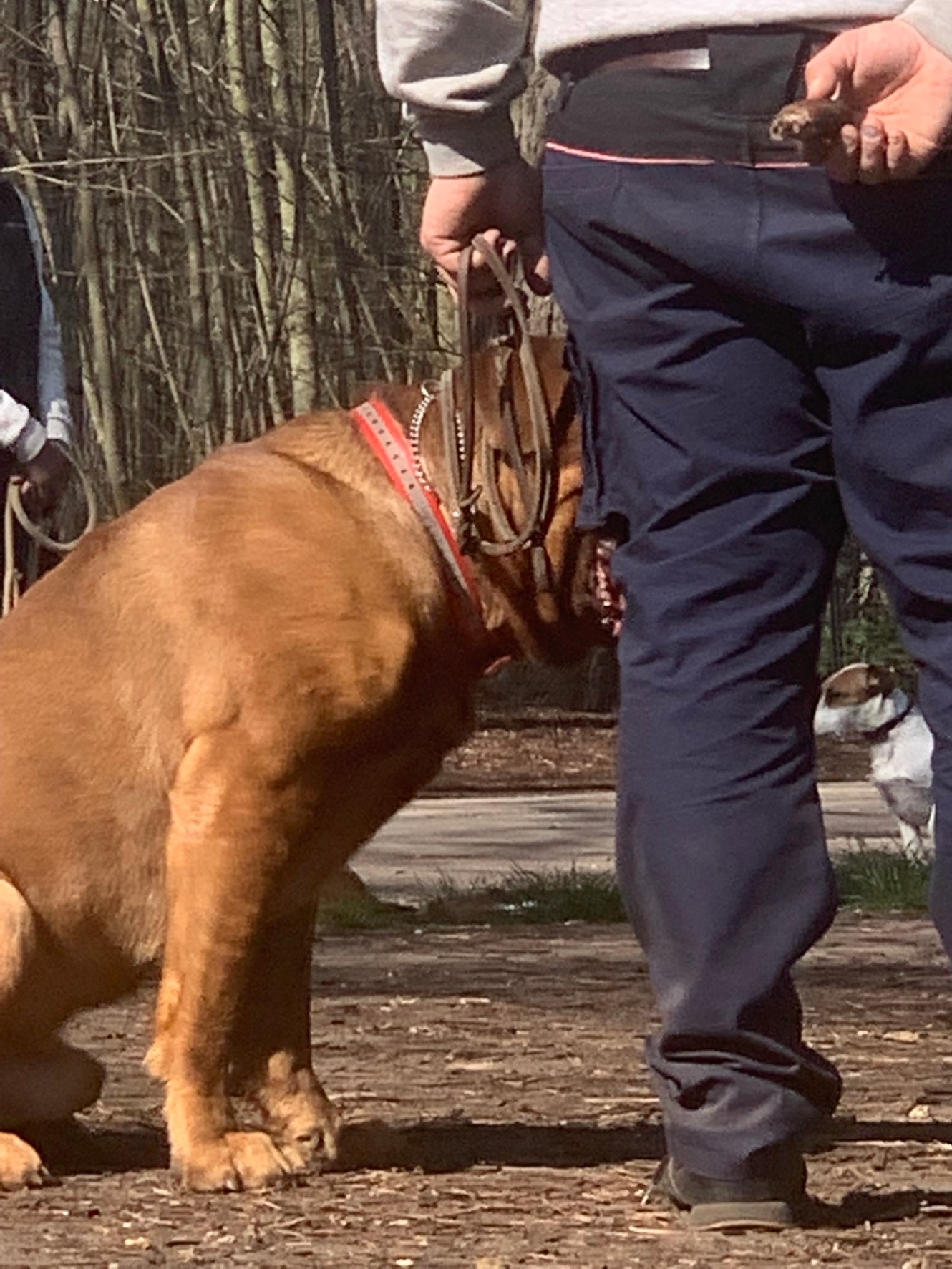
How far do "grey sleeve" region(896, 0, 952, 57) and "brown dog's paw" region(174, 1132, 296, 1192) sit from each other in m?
1.80

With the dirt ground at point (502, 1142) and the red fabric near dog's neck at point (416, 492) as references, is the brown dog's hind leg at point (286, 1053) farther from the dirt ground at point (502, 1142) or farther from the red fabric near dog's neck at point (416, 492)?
the red fabric near dog's neck at point (416, 492)

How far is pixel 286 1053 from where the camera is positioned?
3949 mm

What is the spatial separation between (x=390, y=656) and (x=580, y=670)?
38.5ft

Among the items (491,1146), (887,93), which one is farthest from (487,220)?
(491,1146)

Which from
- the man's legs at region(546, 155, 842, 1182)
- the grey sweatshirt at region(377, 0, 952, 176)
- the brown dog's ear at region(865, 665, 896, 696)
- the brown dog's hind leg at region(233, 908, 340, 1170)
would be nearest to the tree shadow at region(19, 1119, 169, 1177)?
the brown dog's hind leg at region(233, 908, 340, 1170)

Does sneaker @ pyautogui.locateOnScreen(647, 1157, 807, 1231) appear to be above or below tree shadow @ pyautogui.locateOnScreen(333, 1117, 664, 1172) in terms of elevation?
above

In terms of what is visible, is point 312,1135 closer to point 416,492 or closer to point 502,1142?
point 502,1142

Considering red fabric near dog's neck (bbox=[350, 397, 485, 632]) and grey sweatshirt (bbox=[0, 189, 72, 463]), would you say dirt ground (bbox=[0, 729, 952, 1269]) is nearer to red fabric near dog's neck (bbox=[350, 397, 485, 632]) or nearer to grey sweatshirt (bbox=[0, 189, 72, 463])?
red fabric near dog's neck (bbox=[350, 397, 485, 632])

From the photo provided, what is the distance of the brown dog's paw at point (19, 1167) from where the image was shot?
375 cm

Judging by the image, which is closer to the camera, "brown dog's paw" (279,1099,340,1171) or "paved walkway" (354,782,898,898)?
"brown dog's paw" (279,1099,340,1171)

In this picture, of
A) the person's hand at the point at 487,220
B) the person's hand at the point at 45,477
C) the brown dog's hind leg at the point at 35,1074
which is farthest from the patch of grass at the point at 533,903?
the person's hand at the point at 487,220

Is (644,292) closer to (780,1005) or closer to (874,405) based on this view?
(874,405)

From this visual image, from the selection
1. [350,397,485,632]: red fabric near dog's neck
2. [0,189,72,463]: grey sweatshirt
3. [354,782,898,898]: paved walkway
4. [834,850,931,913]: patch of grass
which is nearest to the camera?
[350,397,485,632]: red fabric near dog's neck

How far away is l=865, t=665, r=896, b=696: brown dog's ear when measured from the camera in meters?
11.8
